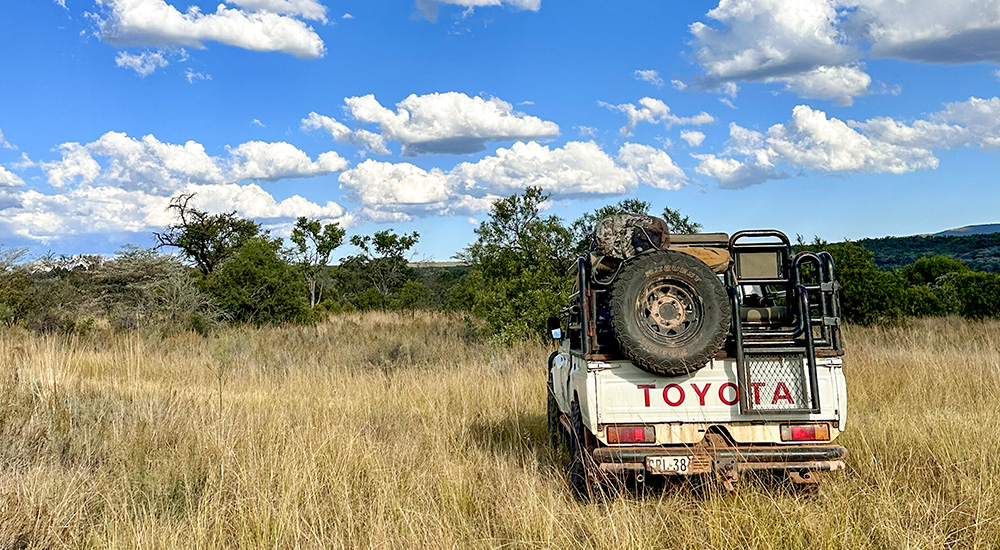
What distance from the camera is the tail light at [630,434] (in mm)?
5445

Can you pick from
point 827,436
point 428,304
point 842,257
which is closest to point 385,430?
point 827,436

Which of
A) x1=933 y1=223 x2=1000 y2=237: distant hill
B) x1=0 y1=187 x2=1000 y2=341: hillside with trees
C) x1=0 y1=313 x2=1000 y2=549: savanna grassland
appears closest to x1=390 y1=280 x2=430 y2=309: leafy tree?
x1=0 y1=187 x2=1000 y2=341: hillside with trees

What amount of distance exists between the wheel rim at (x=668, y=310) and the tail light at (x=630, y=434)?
0.67 metres

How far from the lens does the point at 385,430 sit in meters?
8.45

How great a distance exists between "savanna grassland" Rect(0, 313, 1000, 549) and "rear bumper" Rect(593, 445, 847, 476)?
0.20 meters

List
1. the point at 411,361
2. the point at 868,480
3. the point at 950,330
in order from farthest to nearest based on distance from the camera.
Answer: the point at 950,330 < the point at 411,361 < the point at 868,480

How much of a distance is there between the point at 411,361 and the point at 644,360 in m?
10.3

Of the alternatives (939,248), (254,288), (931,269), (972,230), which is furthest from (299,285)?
(972,230)

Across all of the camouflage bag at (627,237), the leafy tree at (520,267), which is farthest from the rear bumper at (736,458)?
the leafy tree at (520,267)

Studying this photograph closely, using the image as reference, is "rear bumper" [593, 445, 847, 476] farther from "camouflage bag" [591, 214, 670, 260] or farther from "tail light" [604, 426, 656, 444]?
"camouflage bag" [591, 214, 670, 260]

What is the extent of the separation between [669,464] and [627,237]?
1666mm

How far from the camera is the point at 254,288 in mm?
23625

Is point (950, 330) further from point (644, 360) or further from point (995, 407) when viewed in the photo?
point (644, 360)

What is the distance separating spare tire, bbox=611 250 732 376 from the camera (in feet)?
17.2
